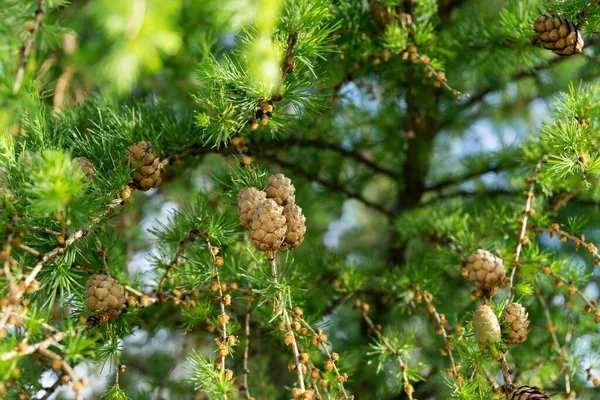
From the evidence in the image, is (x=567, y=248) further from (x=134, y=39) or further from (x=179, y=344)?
(x=134, y=39)

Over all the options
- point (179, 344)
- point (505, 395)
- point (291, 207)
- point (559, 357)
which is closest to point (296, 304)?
point (291, 207)

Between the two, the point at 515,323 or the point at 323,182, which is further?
the point at 323,182

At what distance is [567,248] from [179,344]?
2.96 ft

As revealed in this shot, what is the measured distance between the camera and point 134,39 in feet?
1.23

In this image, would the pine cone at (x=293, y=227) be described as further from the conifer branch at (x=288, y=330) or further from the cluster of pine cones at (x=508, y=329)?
the cluster of pine cones at (x=508, y=329)

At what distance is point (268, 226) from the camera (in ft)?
1.79

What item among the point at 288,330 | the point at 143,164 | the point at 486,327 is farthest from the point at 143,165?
the point at 486,327

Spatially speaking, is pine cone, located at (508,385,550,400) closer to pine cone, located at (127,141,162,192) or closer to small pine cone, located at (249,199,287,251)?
small pine cone, located at (249,199,287,251)

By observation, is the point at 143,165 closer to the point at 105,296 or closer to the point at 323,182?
the point at 105,296

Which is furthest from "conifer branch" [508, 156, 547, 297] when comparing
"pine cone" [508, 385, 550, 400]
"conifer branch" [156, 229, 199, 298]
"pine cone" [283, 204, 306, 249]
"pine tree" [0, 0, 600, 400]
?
"conifer branch" [156, 229, 199, 298]

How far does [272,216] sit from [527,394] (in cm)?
29

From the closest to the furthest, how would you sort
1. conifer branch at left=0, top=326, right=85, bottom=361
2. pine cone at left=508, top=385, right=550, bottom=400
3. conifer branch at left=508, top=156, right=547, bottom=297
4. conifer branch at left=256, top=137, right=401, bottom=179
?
conifer branch at left=0, top=326, right=85, bottom=361
pine cone at left=508, top=385, right=550, bottom=400
conifer branch at left=508, top=156, right=547, bottom=297
conifer branch at left=256, top=137, right=401, bottom=179

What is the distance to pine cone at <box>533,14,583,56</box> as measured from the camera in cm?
63

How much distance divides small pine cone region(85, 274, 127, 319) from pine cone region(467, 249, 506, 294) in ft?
1.23
